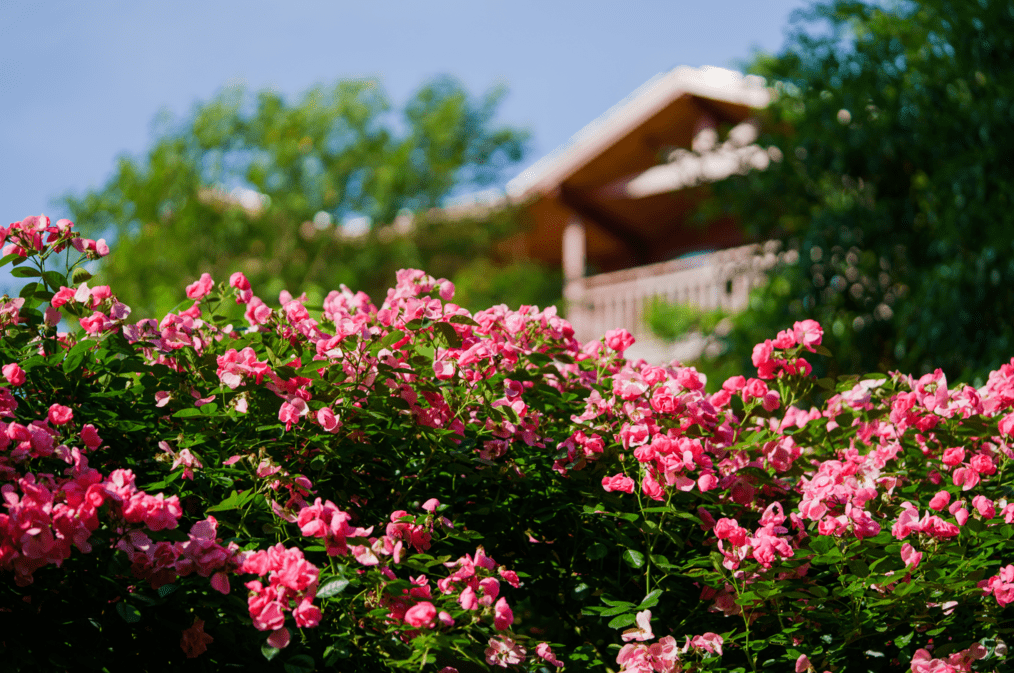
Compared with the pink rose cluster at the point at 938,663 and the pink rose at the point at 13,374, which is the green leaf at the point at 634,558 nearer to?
the pink rose cluster at the point at 938,663

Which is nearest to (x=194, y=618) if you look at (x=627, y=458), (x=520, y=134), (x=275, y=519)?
(x=275, y=519)

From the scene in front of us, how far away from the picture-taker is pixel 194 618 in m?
1.81

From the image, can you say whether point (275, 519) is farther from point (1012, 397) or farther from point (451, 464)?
point (1012, 397)

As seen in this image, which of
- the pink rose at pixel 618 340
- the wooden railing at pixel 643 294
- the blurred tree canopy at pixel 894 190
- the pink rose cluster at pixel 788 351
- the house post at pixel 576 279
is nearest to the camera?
the pink rose cluster at pixel 788 351

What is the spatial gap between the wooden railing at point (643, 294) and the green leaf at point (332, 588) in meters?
8.92

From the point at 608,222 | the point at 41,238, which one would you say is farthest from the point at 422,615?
the point at 608,222

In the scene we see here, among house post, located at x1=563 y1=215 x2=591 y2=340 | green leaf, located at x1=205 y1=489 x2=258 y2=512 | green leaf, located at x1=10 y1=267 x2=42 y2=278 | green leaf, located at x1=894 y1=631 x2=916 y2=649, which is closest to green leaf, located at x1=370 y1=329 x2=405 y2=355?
green leaf, located at x1=205 y1=489 x2=258 y2=512

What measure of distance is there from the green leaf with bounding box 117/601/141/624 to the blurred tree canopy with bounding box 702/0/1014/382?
484cm

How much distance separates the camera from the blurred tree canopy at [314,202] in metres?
14.5

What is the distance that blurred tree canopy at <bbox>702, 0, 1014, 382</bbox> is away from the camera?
17.4 ft

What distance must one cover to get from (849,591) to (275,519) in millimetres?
1389

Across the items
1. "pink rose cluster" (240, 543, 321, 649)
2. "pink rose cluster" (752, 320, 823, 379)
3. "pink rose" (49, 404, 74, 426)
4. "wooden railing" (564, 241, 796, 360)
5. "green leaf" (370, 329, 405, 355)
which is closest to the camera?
"pink rose cluster" (240, 543, 321, 649)

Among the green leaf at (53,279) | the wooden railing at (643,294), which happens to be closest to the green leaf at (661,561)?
the green leaf at (53,279)

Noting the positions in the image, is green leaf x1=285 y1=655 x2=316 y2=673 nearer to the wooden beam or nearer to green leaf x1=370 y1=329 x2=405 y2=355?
green leaf x1=370 y1=329 x2=405 y2=355
